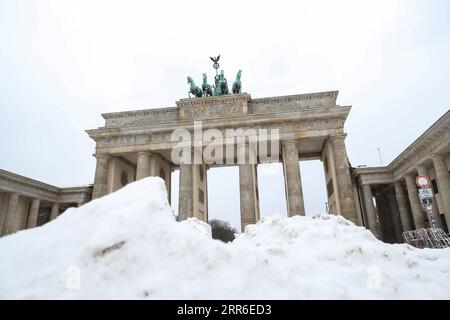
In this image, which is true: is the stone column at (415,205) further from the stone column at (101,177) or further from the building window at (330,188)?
the stone column at (101,177)

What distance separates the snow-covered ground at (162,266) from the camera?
3012 mm

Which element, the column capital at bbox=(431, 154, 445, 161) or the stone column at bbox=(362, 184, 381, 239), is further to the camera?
the stone column at bbox=(362, 184, 381, 239)

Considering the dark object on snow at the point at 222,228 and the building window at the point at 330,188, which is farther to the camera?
the dark object on snow at the point at 222,228

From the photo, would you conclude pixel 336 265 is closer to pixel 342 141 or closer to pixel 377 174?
pixel 342 141

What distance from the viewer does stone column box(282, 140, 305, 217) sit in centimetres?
2339

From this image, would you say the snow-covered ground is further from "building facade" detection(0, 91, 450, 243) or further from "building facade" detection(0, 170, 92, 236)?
"building facade" detection(0, 170, 92, 236)

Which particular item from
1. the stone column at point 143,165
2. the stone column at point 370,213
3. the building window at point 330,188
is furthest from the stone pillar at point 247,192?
the stone column at point 370,213

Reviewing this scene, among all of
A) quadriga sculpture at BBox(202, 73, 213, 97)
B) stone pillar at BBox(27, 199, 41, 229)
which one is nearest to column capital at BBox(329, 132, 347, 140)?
quadriga sculpture at BBox(202, 73, 213, 97)

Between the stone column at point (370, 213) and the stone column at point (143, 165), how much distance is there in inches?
831

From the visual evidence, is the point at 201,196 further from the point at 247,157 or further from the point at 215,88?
the point at 215,88

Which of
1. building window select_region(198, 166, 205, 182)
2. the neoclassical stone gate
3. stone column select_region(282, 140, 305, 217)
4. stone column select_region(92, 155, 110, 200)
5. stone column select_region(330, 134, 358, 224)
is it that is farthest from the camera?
building window select_region(198, 166, 205, 182)

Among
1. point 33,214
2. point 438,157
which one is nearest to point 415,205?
point 438,157

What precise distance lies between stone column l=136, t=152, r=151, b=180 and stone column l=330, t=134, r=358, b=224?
16567mm
